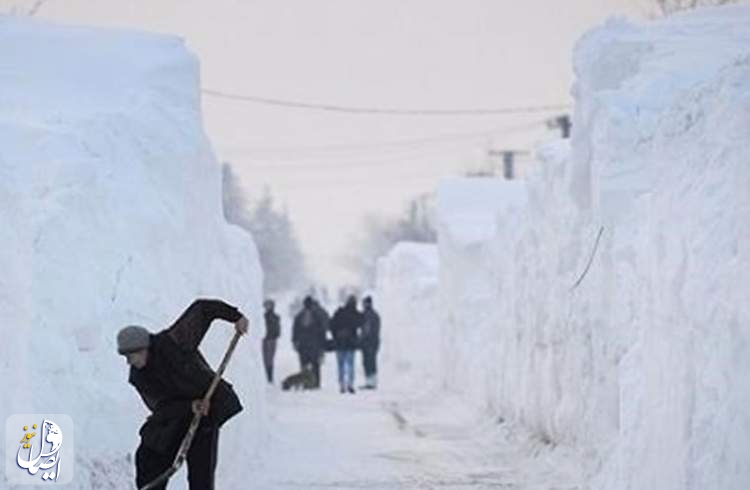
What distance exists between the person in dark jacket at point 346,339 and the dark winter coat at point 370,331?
0.97 metres

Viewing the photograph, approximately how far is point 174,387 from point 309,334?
20.8 m

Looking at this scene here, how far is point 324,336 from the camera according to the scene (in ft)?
100

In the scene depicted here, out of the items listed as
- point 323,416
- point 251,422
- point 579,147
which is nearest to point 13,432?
point 251,422

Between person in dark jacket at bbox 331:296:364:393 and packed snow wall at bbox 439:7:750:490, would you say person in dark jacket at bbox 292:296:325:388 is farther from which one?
packed snow wall at bbox 439:7:750:490

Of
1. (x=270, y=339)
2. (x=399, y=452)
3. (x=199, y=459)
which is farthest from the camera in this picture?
(x=270, y=339)

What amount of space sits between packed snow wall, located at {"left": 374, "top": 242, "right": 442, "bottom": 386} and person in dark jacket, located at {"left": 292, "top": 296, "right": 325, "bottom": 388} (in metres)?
3.26

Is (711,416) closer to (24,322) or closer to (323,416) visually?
(24,322)

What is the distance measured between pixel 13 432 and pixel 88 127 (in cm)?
352

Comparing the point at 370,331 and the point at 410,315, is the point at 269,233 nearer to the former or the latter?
the point at 410,315

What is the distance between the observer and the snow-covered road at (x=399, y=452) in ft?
49.9

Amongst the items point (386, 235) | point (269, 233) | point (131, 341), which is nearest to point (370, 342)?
point (131, 341)

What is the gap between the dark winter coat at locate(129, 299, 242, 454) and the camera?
30.8 feet

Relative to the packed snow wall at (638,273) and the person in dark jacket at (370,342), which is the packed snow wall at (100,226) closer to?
the packed snow wall at (638,273)

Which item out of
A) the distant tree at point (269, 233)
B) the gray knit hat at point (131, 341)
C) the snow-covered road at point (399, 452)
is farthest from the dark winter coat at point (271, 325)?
the distant tree at point (269, 233)
